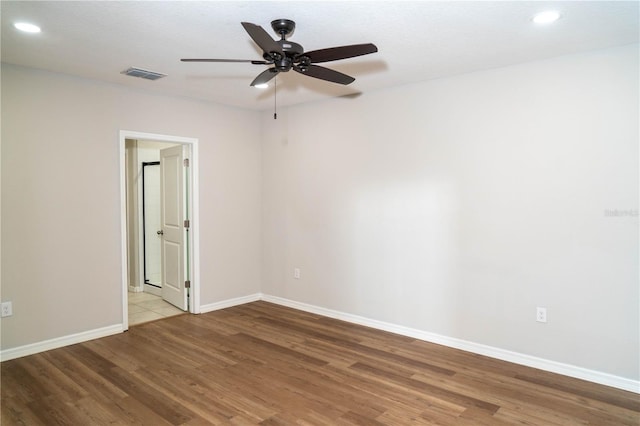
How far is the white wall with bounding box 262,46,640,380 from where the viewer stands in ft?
10.3

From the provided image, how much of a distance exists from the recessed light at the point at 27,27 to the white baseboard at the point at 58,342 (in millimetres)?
2712

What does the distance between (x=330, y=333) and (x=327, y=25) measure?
3.04 m

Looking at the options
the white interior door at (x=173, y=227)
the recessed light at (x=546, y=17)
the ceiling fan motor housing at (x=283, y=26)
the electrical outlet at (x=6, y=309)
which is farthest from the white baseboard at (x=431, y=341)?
the ceiling fan motor housing at (x=283, y=26)

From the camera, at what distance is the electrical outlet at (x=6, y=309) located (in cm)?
359

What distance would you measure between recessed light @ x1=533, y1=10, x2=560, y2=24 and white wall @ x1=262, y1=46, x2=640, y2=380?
83 cm

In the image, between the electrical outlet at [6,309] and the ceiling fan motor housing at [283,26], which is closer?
the ceiling fan motor housing at [283,26]

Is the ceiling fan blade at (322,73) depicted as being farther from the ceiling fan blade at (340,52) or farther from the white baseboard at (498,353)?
the white baseboard at (498,353)

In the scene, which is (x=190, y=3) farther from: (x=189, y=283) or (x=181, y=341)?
(x=189, y=283)

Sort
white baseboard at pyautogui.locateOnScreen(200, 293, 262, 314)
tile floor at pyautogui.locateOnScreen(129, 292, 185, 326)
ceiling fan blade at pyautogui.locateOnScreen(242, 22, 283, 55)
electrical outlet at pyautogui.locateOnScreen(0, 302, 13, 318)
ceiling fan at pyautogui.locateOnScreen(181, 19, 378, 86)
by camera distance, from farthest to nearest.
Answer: white baseboard at pyautogui.locateOnScreen(200, 293, 262, 314) < tile floor at pyautogui.locateOnScreen(129, 292, 185, 326) < electrical outlet at pyautogui.locateOnScreen(0, 302, 13, 318) < ceiling fan at pyautogui.locateOnScreen(181, 19, 378, 86) < ceiling fan blade at pyautogui.locateOnScreen(242, 22, 283, 55)

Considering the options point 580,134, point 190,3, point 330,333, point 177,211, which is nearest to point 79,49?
point 190,3

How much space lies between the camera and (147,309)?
17.1 ft

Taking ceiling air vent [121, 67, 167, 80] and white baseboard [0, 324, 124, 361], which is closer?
white baseboard [0, 324, 124, 361]

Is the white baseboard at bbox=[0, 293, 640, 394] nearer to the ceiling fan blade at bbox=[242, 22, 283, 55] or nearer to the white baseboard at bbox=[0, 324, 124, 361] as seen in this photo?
the white baseboard at bbox=[0, 324, 124, 361]

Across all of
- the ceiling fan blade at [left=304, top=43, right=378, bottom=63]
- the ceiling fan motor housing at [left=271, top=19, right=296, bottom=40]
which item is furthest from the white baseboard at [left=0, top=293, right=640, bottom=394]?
the ceiling fan motor housing at [left=271, top=19, right=296, bottom=40]
